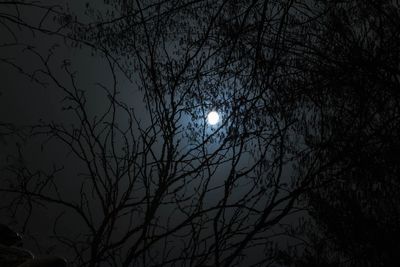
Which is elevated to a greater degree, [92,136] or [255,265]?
[92,136]

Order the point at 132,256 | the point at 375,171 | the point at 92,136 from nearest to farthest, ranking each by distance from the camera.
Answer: the point at 132,256, the point at 92,136, the point at 375,171

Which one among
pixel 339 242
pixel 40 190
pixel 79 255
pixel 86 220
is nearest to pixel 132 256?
pixel 86 220

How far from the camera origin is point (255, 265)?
351 centimetres

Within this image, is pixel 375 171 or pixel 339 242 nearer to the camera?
pixel 375 171

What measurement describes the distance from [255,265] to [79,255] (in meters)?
1.69

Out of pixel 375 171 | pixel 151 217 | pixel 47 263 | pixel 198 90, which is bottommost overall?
pixel 47 263

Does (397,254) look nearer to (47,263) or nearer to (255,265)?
(255,265)

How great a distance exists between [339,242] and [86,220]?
5363 mm

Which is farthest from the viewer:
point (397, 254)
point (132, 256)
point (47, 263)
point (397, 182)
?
point (397, 254)

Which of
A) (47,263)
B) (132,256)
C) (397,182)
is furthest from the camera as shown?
(397,182)

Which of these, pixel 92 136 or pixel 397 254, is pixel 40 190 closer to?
pixel 92 136

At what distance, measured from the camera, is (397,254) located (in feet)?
A: 20.9

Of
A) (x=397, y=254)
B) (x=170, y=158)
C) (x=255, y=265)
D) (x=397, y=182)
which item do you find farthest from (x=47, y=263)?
(x=397, y=254)

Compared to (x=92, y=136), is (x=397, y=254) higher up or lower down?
lower down
